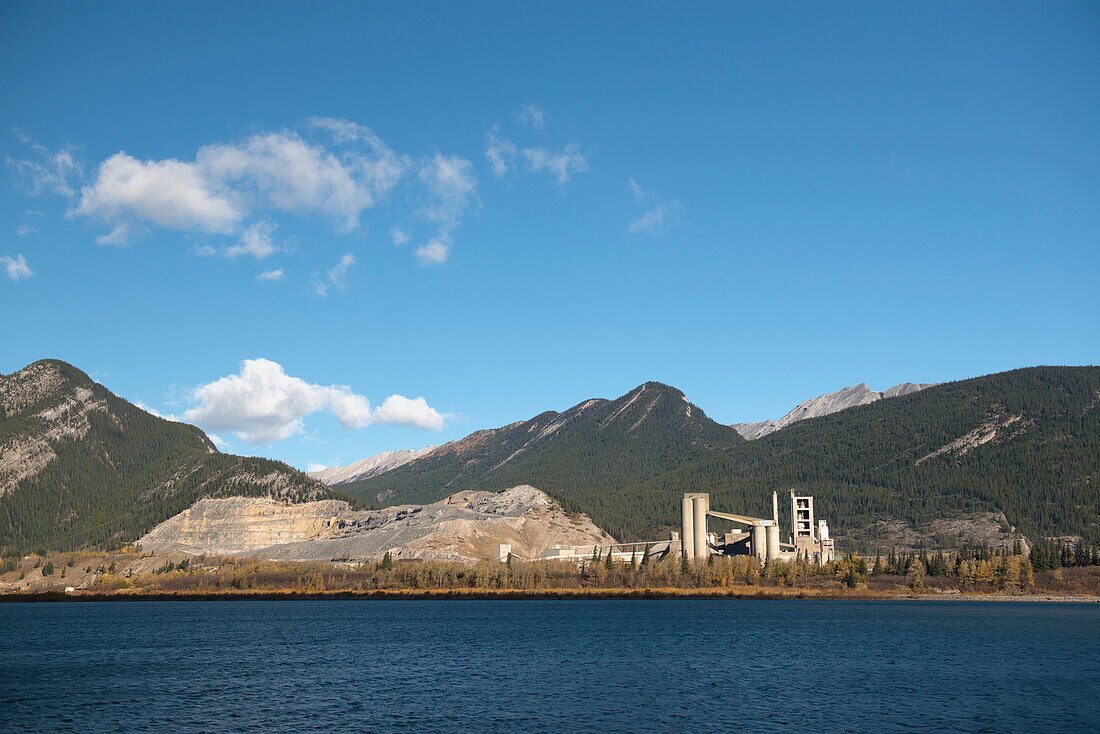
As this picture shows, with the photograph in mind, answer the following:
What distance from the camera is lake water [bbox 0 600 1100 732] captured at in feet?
229

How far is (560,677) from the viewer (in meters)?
→ 94.1

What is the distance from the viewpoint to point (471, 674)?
96875mm

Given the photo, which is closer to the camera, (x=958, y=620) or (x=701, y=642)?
(x=701, y=642)

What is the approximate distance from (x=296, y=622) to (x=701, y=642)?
87.5 m

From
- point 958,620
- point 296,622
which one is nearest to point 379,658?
point 296,622

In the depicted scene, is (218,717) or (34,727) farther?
(218,717)

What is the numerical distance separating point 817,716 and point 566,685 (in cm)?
2601

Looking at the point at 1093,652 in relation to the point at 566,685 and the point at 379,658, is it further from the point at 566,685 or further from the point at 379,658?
the point at 379,658

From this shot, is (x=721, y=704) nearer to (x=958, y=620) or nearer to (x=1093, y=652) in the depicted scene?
(x=1093, y=652)

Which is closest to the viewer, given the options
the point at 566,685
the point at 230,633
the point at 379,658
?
the point at 566,685

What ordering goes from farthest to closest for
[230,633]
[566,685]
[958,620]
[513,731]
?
[958,620] → [230,633] → [566,685] → [513,731]

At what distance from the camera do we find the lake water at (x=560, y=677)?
229 feet

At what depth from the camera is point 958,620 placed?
171 metres

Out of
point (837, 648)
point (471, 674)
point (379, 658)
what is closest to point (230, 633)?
point (379, 658)
